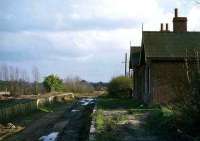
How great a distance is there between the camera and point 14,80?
270ft

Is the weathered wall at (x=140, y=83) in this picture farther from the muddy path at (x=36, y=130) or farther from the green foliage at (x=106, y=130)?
the green foliage at (x=106, y=130)

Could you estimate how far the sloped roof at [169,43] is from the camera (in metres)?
35.8

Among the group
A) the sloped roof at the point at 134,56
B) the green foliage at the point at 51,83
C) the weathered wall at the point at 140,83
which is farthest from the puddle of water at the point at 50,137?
the green foliage at the point at 51,83

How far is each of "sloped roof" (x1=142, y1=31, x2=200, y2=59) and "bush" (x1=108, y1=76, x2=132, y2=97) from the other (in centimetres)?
2331

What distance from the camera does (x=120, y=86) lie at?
63.3 metres

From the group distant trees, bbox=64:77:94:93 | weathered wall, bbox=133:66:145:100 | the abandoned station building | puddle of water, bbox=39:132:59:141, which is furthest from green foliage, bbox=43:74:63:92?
puddle of water, bbox=39:132:59:141

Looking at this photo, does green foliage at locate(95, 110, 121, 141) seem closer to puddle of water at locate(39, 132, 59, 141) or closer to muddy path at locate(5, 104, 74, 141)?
puddle of water at locate(39, 132, 59, 141)

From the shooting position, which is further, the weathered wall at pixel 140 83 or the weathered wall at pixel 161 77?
the weathered wall at pixel 140 83

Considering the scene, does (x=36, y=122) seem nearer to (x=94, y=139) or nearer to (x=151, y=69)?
(x=151, y=69)

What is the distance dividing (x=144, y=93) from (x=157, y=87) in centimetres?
586

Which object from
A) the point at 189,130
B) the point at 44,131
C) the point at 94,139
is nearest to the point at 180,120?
the point at 189,130

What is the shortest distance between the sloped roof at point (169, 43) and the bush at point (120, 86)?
23.3 meters

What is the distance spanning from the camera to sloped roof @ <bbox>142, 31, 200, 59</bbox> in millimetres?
35812

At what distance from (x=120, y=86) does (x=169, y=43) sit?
26391mm
